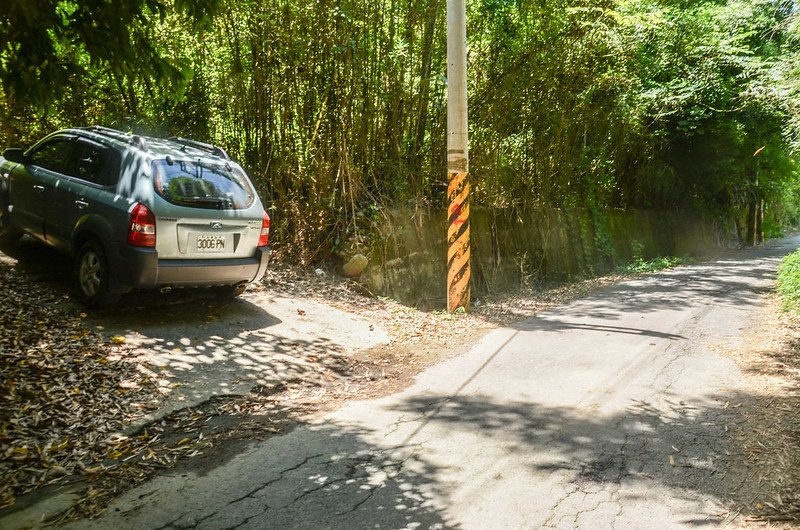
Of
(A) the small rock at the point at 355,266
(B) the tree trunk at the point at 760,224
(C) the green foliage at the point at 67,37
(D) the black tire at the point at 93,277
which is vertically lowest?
(B) the tree trunk at the point at 760,224

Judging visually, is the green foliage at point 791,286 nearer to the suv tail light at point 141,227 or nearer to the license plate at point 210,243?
the license plate at point 210,243

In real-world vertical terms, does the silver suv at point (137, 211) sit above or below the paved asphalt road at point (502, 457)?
above

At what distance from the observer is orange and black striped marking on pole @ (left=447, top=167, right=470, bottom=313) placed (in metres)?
8.16

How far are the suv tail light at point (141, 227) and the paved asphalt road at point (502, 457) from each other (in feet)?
8.04

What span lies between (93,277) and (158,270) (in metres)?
0.78

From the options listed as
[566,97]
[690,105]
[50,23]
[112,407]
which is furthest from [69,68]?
[690,105]

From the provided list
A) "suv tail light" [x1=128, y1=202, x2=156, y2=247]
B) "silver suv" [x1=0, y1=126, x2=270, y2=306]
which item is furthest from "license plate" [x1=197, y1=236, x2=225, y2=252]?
"suv tail light" [x1=128, y1=202, x2=156, y2=247]

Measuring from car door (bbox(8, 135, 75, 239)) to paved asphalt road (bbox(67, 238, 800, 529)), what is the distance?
4.14m

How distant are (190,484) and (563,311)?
666cm

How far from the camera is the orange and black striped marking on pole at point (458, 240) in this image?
8.16 m

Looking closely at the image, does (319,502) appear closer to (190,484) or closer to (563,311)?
(190,484)

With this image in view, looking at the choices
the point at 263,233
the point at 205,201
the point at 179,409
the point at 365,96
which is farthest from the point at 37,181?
the point at 365,96

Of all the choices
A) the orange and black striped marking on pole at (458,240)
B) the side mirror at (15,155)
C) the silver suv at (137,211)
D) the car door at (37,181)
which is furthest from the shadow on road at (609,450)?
the side mirror at (15,155)

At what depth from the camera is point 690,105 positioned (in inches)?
685
